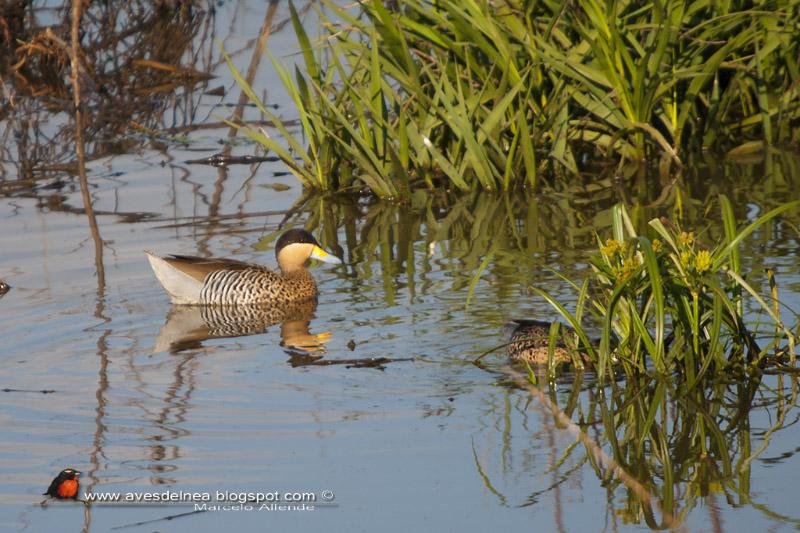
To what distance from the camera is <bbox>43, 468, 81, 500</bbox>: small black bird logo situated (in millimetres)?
6016

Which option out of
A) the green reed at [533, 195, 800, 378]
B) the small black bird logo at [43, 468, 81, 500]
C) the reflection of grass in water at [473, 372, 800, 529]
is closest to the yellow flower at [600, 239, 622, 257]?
the green reed at [533, 195, 800, 378]

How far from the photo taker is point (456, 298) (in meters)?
9.23

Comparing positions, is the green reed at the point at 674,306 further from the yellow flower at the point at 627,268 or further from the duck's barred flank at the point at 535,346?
the duck's barred flank at the point at 535,346

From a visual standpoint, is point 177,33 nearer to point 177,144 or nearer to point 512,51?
point 177,144

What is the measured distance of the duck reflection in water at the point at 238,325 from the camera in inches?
345

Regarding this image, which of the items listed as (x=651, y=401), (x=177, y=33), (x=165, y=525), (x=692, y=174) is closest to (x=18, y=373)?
(x=165, y=525)

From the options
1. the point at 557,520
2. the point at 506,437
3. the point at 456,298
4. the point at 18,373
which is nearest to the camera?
the point at 557,520

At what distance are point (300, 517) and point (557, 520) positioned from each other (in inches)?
41.1

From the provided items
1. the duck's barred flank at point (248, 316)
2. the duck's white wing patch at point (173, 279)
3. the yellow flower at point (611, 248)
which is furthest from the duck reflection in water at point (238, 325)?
the yellow flower at point (611, 248)

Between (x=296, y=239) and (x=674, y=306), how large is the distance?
12.7ft

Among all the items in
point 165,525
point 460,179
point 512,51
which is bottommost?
point 165,525

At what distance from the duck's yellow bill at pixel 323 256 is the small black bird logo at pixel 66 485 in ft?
14.8

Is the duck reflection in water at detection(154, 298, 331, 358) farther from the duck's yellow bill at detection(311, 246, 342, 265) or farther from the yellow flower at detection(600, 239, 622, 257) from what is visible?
the yellow flower at detection(600, 239, 622, 257)

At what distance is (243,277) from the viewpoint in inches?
398
